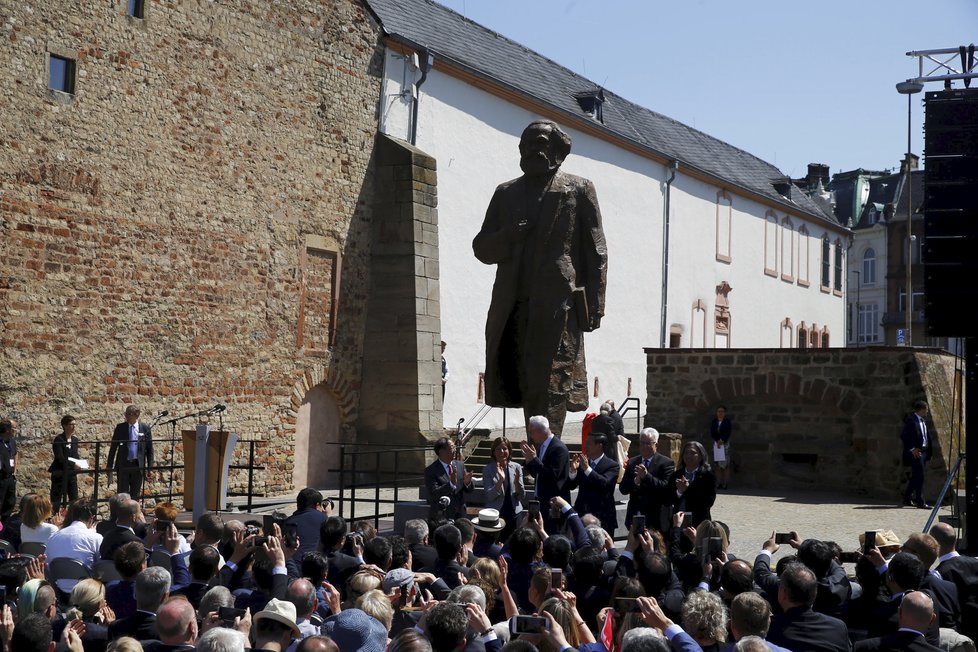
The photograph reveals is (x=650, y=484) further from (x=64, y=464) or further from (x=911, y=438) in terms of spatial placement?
(x=911, y=438)

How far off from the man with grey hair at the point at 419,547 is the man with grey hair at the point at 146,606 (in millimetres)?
1651

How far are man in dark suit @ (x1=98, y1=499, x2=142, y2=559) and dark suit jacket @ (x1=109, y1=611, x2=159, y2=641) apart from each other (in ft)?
5.78

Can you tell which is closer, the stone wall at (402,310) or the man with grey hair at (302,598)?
the man with grey hair at (302,598)

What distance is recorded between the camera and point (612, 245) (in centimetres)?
2819

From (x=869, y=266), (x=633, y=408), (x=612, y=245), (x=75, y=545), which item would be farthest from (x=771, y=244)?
(x=75, y=545)

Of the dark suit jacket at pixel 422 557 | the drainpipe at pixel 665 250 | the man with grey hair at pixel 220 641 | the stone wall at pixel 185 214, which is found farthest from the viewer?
the drainpipe at pixel 665 250

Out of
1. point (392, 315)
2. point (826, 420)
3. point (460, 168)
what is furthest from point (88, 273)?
point (826, 420)

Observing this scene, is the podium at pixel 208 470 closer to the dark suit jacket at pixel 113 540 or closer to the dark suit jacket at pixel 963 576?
the dark suit jacket at pixel 113 540

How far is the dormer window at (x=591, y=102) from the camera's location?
2841 cm

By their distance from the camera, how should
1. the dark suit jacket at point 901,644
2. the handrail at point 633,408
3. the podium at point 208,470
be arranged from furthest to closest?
the handrail at point 633,408
the podium at point 208,470
the dark suit jacket at point 901,644

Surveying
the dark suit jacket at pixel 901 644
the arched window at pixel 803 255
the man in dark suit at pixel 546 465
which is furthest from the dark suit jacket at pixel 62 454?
the arched window at pixel 803 255

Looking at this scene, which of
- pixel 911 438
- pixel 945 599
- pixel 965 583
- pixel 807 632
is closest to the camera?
pixel 807 632

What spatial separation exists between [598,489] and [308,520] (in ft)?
7.04

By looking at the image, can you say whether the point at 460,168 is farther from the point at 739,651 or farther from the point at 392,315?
the point at 739,651
